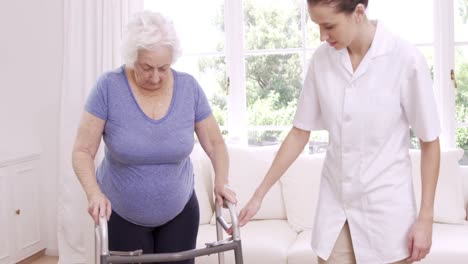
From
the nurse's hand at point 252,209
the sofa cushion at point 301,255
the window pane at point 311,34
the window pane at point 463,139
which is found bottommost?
the sofa cushion at point 301,255

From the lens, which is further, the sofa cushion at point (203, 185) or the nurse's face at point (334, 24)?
the sofa cushion at point (203, 185)

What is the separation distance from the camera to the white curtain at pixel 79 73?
380 cm

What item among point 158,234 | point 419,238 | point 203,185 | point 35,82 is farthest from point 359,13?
point 35,82

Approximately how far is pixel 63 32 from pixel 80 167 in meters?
2.44

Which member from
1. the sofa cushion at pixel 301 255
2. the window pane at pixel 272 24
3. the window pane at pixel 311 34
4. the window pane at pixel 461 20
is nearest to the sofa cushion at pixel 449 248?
the sofa cushion at pixel 301 255

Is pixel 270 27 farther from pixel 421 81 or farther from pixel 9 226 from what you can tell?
pixel 421 81

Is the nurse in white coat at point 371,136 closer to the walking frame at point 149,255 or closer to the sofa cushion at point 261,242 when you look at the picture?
the walking frame at point 149,255

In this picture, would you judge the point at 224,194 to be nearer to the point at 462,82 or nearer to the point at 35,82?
the point at 462,82

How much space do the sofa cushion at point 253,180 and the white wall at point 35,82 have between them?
142 centimetres

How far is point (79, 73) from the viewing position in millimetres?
3879

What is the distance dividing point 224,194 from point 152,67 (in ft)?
1.60

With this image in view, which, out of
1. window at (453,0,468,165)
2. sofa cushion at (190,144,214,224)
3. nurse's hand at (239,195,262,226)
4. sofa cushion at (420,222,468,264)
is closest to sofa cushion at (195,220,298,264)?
sofa cushion at (190,144,214,224)

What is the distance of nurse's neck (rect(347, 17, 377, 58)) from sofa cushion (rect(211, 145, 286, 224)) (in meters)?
2.02

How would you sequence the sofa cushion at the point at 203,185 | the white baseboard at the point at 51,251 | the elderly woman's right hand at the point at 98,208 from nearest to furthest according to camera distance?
the elderly woman's right hand at the point at 98,208
the sofa cushion at the point at 203,185
the white baseboard at the point at 51,251
